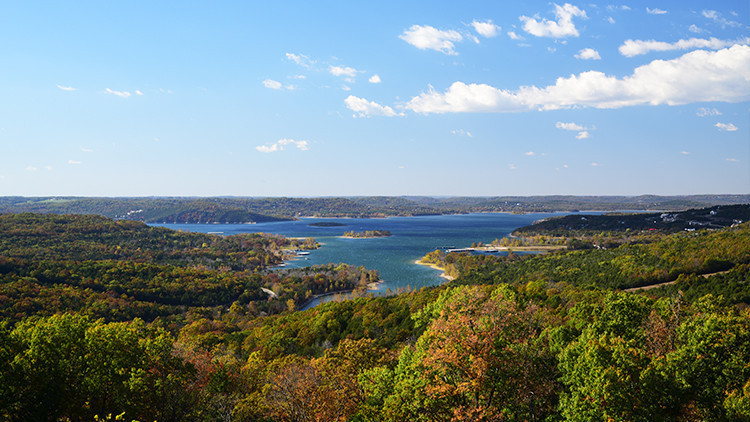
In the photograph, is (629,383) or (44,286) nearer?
(629,383)

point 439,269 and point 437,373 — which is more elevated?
point 437,373

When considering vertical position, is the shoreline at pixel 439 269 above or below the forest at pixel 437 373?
below

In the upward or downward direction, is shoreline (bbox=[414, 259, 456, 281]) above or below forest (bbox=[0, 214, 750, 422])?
below

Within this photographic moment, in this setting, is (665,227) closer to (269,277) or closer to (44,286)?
(269,277)

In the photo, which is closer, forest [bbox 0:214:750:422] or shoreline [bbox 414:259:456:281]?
forest [bbox 0:214:750:422]

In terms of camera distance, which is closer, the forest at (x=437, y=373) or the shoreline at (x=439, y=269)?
the forest at (x=437, y=373)

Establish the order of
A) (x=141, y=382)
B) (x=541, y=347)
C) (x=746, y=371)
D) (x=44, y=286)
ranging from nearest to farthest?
(x=141, y=382), (x=746, y=371), (x=541, y=347), (x=44, y=286)

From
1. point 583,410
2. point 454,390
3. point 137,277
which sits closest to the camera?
point 454,390

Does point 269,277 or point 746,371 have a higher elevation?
point 746,371

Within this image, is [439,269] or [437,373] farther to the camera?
[439,269]

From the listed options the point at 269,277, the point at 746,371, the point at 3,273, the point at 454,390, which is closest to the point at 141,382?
the point at 454,390

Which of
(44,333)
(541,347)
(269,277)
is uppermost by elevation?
(44,333)
